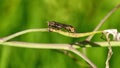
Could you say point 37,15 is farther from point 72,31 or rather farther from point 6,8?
point 72,31

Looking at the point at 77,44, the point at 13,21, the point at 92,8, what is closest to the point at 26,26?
the point at 13,21

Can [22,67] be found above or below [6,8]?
below

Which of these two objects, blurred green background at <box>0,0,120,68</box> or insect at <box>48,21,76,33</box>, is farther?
blurred green background at <box>0,0,120,68</box>

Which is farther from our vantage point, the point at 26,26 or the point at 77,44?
the point at 26,26

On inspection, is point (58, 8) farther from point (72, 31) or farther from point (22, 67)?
point (72, 31)

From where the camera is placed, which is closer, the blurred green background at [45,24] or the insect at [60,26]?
the insect at [60,26]

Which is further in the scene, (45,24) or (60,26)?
(45,24)
